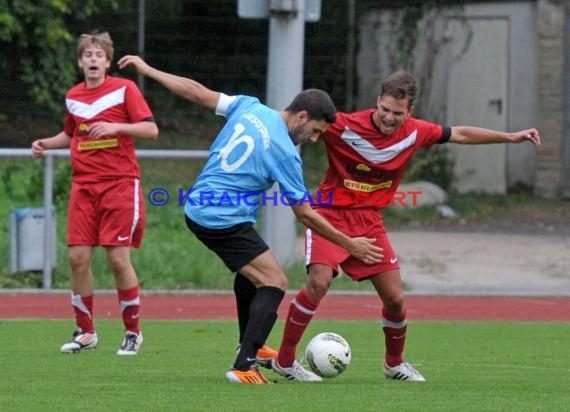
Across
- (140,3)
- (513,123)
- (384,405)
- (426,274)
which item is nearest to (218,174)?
(384,405)

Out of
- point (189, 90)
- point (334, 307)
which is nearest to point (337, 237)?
point (189, 90)

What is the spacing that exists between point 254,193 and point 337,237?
53 centimetres

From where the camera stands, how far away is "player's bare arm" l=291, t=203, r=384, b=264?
311 inches

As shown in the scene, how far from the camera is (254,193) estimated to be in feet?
26.2

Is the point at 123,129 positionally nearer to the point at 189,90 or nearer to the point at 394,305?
the point at 189,90

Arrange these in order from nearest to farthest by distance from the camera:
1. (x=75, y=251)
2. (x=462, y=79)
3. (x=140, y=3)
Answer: (x=75, y=251), (x=140, y=3), (x=462, y=79)

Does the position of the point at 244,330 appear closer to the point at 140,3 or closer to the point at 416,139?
the point at 416,139

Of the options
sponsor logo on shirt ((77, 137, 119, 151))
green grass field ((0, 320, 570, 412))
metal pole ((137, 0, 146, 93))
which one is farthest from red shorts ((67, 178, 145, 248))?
metal pole ((137, 0, 146, 93))

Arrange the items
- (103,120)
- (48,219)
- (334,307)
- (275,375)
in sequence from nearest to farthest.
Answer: (275,375)
(103,120)
(334,307)
(48,219)

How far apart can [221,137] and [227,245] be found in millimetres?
608

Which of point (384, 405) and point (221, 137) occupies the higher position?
point (221, 137)

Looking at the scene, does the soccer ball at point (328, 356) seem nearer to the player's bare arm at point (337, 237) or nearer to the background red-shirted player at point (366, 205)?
the background red-shirted player at point (366, 205)

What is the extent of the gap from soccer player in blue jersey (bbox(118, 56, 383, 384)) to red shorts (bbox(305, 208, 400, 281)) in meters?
0.34

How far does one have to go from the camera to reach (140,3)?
65.8 ft
